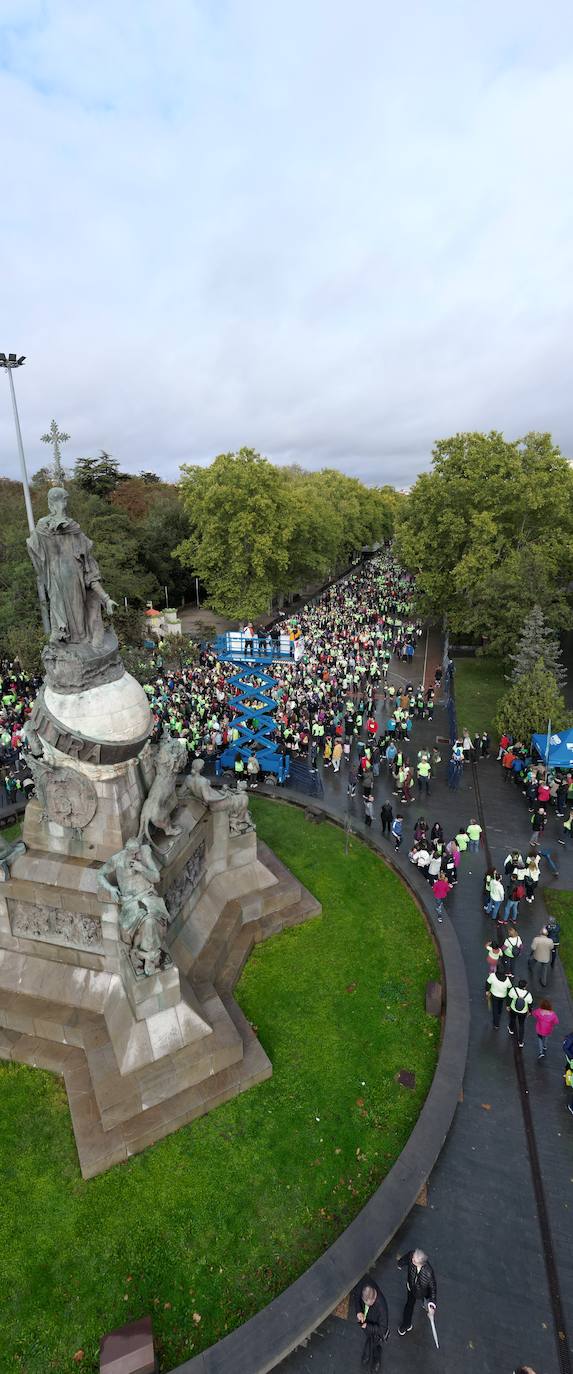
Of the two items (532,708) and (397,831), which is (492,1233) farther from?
(532,708)

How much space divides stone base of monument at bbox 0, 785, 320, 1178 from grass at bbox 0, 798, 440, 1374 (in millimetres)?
373

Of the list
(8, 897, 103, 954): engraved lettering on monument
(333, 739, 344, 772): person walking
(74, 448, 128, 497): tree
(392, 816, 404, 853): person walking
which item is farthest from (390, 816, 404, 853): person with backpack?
(74, 448, 128, 497): tree

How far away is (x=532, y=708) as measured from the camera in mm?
19609

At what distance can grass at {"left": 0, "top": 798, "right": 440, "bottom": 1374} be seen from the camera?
6812 mm

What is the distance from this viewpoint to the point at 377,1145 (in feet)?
27.8

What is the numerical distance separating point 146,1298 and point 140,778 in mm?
6419

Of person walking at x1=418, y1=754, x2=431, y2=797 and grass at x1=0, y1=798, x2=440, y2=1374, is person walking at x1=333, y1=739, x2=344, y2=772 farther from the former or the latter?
grass at x1=0, y1=798, x2=440, y2=1374

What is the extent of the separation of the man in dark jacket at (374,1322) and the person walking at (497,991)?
4.59 m

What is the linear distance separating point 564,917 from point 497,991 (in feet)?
12.9

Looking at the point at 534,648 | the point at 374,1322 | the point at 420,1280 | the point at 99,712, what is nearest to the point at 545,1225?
the point at 420,1280

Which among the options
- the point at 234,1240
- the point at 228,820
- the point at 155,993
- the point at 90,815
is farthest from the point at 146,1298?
the point at 228,820

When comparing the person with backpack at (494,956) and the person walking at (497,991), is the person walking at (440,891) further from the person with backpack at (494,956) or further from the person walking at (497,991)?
the person walking at (497,991)

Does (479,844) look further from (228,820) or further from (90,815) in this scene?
(90,815)

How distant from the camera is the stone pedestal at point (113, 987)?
27.8 ft
